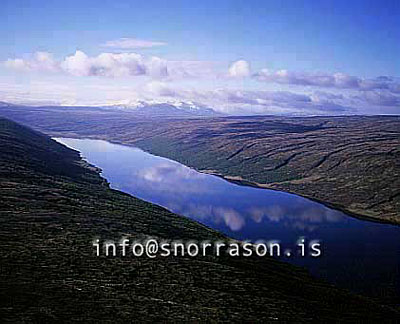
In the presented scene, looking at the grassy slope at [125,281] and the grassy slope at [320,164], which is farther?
the grassy slope at [320,164]

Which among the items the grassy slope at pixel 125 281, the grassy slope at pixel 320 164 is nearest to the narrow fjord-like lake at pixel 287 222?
the grassy slope at pixel 125 281

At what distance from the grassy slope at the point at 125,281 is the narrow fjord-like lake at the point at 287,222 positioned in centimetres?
859

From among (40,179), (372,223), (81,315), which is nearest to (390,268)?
(372,223)

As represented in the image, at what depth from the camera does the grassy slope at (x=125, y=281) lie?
1033 inches

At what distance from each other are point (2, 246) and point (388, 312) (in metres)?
34.1

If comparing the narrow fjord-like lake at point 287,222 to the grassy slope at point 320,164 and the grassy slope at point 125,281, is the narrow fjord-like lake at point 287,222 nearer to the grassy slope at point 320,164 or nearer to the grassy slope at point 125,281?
the grassy slope at point 125,281

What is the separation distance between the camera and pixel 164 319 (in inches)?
1004

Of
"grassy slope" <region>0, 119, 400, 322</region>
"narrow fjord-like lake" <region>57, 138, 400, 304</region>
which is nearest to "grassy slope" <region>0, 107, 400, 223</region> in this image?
"narrow fjord-like lake" <region>57, 138, 400, 304</region>

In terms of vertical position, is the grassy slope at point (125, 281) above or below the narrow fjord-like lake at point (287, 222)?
above

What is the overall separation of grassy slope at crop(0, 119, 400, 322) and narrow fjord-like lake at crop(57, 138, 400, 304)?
338 inches

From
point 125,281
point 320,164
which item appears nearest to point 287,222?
point 125,281

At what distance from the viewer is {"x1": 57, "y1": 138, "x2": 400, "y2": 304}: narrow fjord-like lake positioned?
50938 mm

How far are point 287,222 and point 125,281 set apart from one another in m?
48.7

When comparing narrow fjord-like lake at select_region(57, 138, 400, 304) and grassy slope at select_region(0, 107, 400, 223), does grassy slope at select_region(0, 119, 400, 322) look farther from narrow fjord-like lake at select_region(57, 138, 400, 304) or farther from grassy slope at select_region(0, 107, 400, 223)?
grassy slope at select_region(0, 107, 400, 223)
